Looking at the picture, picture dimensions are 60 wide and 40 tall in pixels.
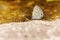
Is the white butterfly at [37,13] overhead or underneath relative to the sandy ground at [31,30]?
overhead

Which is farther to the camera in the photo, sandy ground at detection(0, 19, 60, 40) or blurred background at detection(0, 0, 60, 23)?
blurred background at detection(0, 0, 60, 23)

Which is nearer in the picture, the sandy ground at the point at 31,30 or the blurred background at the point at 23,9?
the sandy ground at the point at 31,30

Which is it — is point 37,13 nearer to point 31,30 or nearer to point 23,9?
point 23,9

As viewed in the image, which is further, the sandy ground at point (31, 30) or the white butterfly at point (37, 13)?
the white butterfly at point (37, 13)

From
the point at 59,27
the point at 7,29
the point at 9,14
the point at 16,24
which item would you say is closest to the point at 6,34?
the point at 7,29

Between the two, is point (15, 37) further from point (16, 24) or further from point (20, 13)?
point (20, 13)

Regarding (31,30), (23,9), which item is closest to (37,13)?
(23,9)
